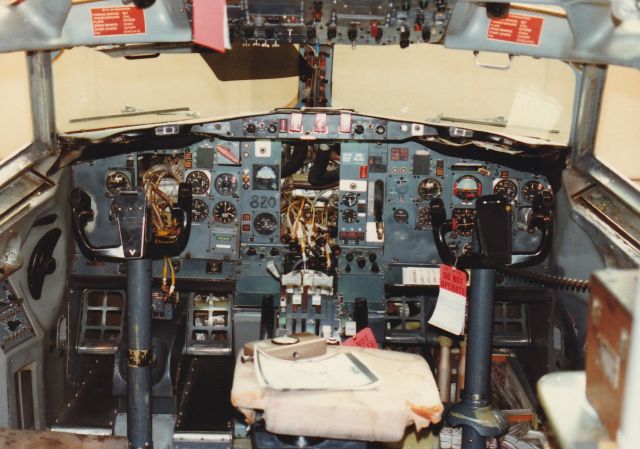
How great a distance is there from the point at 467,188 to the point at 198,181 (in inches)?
60.7

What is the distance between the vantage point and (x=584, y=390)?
1.21 metres

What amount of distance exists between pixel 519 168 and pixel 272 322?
163cm

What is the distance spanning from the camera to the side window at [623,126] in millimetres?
5375

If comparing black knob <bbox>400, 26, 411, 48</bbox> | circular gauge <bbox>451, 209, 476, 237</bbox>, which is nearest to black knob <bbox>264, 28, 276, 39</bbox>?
black knob <bbox>400, 26, 411, 48</bbox>

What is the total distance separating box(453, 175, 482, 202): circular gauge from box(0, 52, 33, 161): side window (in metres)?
3.20

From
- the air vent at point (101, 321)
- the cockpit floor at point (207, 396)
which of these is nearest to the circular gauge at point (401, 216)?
the cockpit floor at point (207, 396)

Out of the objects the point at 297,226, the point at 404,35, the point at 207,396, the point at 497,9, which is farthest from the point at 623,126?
the point at 207,396

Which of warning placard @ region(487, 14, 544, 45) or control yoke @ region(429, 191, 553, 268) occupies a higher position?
warning placard @ region(487, 14, 544, 45)

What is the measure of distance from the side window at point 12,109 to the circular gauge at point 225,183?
6.55ft

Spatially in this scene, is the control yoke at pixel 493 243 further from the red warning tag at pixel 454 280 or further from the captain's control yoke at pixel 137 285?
the captain's control yoke at pixel 137 285

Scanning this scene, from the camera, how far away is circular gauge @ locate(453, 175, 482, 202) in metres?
4.35

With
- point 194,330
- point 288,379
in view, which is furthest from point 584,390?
point 194,330

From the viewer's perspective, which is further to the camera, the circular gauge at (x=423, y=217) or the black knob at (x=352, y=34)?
the circular gauge at (x=423, y=217)

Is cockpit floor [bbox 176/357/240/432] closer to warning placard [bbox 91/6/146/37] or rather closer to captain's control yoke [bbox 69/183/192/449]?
captain's control yoke [bbox 69/183/192/449]
